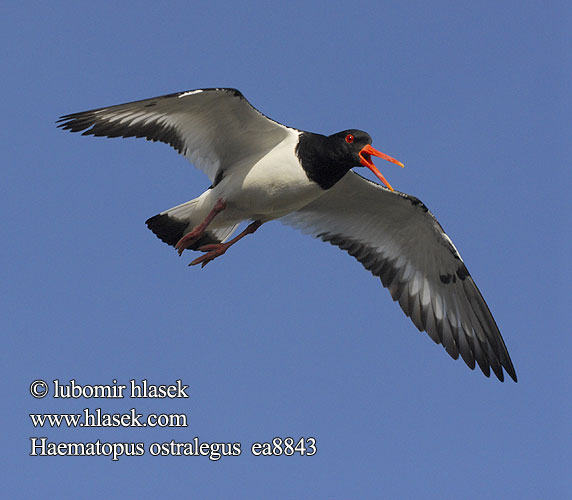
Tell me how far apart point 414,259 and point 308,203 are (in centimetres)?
188

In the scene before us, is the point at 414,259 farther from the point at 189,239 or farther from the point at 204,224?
the point at 189,239

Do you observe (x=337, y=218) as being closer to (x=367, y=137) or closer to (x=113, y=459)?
(x=367, y=137)

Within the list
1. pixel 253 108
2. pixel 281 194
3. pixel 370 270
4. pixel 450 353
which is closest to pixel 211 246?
pixel 281 194

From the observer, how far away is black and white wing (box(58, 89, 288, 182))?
8297 millimetres

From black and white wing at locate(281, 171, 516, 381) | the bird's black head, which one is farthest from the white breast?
black and white wing at locate(281, 171, 516, 381)

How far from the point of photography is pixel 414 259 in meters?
10.3

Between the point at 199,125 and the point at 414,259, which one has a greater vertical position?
the point at 199,125

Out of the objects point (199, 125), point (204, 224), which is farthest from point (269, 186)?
point (199, 125)

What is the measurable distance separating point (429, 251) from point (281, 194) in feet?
8.65

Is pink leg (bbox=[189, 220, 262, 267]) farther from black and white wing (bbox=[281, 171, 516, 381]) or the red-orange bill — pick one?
the red-orange bill

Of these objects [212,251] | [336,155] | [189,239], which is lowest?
[212,251]

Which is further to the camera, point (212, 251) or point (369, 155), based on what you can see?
point (212, 251)

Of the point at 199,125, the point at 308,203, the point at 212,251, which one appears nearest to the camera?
the point at 199,125

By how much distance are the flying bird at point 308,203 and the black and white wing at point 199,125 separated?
1 cm
